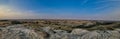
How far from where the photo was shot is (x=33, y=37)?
2541 mm

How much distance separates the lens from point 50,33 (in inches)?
102

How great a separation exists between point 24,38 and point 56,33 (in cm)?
50

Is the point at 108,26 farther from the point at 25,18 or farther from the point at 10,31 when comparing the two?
the point at 10,31

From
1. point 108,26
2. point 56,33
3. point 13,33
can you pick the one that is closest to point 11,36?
point 13,33

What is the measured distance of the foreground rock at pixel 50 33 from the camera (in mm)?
2523

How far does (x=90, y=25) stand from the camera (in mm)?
2594

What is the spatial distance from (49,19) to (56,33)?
0.86 ft

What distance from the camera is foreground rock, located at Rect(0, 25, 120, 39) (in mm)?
2523

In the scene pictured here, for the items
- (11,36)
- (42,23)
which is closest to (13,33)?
(11,36)

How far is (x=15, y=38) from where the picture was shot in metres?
2.53

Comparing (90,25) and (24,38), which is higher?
(90,25)

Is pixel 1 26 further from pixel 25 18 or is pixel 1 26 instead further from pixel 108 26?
pixel 108 26

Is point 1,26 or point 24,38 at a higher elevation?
point 1,26

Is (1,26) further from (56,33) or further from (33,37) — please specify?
(56,33)
